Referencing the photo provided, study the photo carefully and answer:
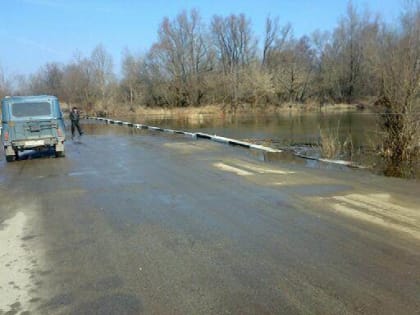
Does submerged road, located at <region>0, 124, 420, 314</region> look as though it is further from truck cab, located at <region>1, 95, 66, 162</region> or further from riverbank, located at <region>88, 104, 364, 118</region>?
riverbank, located at <region>88, 104, 364, 118</region>

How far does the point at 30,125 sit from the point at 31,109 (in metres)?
0.85

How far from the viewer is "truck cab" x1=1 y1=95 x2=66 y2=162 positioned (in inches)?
619

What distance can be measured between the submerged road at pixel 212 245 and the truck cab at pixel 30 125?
517 centimetres

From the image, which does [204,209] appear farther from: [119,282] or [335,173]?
[335,173]

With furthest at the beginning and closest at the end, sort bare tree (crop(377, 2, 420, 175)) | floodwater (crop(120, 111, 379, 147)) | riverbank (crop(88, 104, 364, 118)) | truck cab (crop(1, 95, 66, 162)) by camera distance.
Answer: riverbank (crop(88, 104, 364, 118)) → floodwater (crop(120, 111, 379, 147)) → truck cab (crop(1, 95, 66, 162)) → bare tree (crop(377, 2, 420, 175))

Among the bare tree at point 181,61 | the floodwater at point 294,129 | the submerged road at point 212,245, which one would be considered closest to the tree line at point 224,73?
the bare tree at point 181,61

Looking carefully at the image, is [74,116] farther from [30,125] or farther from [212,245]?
[212,245]

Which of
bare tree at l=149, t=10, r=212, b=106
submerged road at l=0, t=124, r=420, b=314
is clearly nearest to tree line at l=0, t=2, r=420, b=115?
bare tree at l=149, t=10, r=212, b=106

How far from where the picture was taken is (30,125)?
15.9 m

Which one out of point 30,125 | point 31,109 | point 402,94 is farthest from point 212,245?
point 31,109

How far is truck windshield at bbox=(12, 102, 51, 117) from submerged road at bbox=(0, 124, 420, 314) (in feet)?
19.5

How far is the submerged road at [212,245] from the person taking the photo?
13.8 feet

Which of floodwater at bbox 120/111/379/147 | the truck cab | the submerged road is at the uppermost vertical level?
the truck cab

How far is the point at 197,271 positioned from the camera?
4.89 metres
